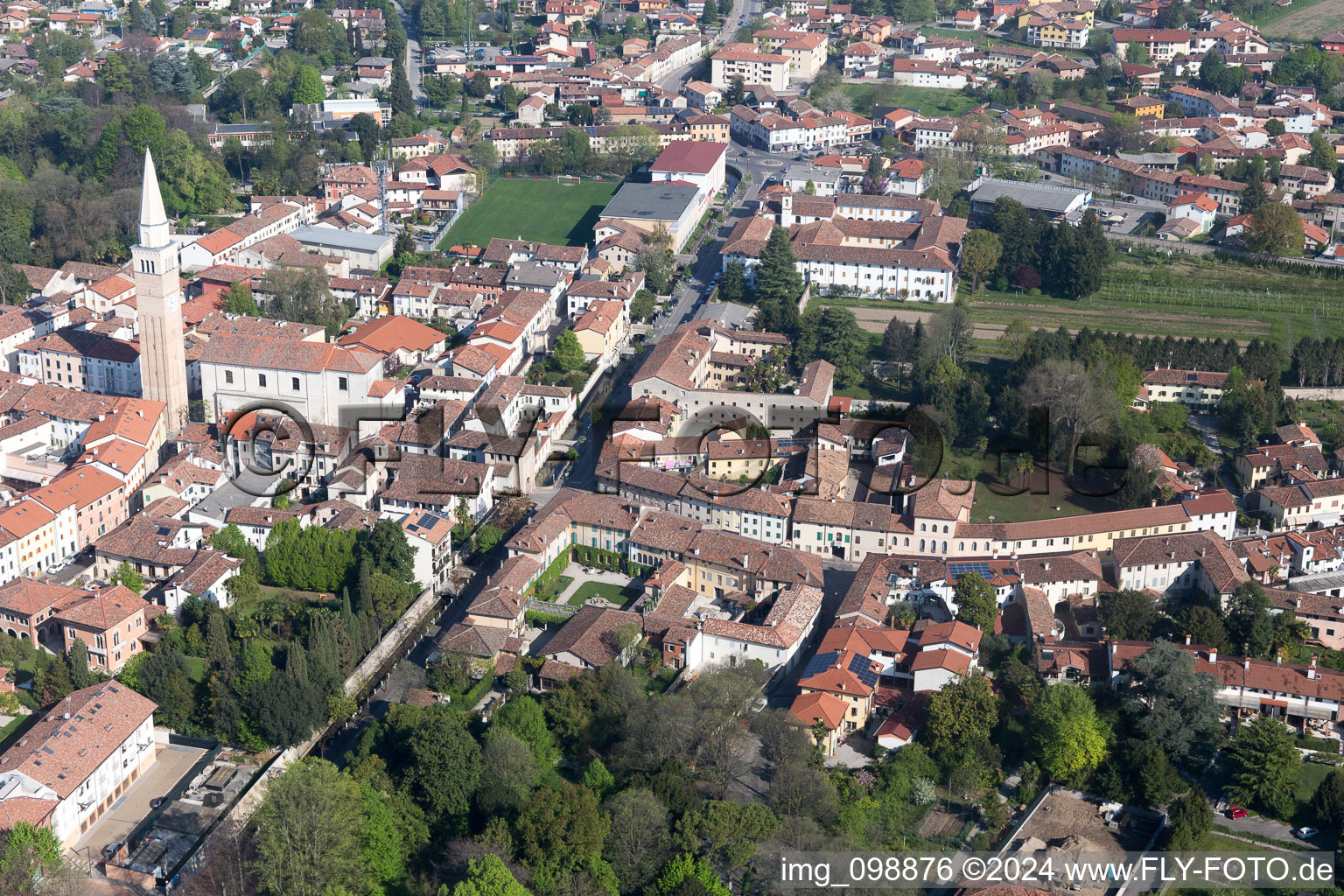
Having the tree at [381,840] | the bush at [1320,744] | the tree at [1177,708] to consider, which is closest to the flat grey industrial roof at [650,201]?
the tree at [1177,708]

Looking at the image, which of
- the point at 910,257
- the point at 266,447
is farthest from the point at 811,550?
the point at 910,257

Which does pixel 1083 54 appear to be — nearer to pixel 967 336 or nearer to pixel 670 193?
pixel 670 193

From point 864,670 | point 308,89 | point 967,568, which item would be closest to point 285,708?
point 864,670

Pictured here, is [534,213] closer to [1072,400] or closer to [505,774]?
[1072,400]

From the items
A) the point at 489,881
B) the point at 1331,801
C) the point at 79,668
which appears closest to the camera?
the point at 489,881

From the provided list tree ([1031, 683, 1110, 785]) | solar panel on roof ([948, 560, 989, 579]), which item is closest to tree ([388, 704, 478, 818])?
tree ([1031, 683, 1110, 785])

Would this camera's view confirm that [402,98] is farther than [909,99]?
No
